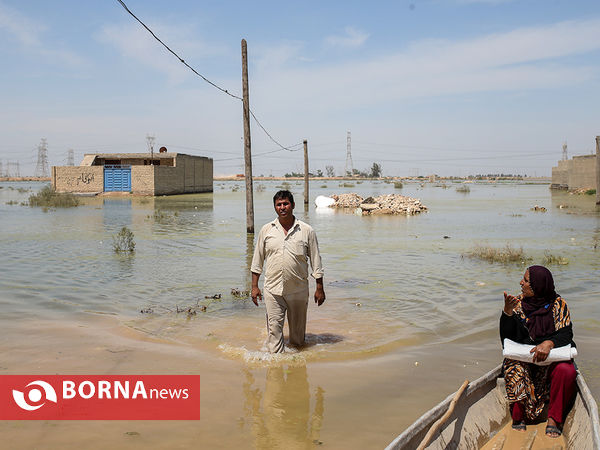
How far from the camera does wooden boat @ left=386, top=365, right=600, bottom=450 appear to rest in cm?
331

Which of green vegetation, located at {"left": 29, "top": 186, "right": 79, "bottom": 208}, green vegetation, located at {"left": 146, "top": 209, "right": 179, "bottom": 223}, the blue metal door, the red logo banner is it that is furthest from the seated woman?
the blue metal door

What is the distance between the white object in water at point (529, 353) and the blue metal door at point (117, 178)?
39801mm

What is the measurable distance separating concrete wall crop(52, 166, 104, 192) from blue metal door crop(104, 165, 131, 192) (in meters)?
0.37

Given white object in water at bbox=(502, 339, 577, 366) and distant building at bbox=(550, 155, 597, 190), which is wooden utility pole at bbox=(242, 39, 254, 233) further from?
distant building at bbox=(550, 155, 597, 190)

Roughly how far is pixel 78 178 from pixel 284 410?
4091 cm

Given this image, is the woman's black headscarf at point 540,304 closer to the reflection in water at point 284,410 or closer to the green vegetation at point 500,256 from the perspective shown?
the reflection in water at point 284,410

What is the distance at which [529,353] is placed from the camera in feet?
13.5

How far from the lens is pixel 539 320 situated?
4.17 metres

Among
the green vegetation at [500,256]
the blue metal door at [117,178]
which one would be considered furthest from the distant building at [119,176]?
the green vegetation at [500,256]

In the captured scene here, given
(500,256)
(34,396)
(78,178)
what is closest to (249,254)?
(500,256)

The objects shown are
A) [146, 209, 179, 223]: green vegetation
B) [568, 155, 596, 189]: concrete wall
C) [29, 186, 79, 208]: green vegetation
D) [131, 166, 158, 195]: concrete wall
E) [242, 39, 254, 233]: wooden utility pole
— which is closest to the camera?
[242, 39, 254, 233]: wooden utility pole

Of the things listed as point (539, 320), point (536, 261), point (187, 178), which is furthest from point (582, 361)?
point (187, 178)

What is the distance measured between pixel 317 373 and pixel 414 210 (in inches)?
962

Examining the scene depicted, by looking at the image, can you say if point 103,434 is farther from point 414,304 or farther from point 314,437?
point 414,304
